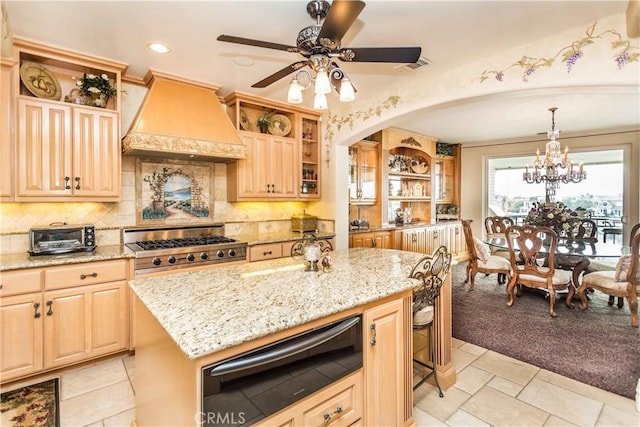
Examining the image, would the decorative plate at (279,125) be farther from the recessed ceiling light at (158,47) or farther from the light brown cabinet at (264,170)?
the recessed ceiling light at (158,47)

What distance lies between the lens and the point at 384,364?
1.67m

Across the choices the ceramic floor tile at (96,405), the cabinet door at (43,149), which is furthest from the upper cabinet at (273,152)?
the ceramic floor tile at (96,405)

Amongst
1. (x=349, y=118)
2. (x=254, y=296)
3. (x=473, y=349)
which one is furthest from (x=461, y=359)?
(x=349, y=118)

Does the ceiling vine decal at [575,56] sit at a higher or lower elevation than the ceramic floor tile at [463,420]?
higher

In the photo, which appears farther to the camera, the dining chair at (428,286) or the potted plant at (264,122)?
the potted plant at (264,122)

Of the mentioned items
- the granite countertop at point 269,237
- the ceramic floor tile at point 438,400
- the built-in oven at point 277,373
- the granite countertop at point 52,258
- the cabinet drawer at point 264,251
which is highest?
the granite countertop at point 269,237

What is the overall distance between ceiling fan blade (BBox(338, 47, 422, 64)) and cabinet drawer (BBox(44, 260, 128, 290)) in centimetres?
251

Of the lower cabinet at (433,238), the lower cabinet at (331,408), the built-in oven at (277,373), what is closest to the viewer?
the built-in oven at (277,373)

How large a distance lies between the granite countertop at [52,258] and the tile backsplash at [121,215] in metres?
0.27

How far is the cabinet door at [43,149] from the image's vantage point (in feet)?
8.32

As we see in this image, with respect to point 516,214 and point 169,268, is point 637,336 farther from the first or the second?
point 169,268

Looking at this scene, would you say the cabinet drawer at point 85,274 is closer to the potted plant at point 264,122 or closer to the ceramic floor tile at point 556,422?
the potted plant at point 264,122

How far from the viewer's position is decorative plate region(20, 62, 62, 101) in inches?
104

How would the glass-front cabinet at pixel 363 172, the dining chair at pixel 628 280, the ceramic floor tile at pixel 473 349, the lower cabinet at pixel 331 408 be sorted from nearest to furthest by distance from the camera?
1. the lower cabinet at pixel 331 408
2. the ceramic floor tile at pixel 473 349
3. the dining chair at pixel 628 280
4. the glass-front cabinet at pixel 363 172
